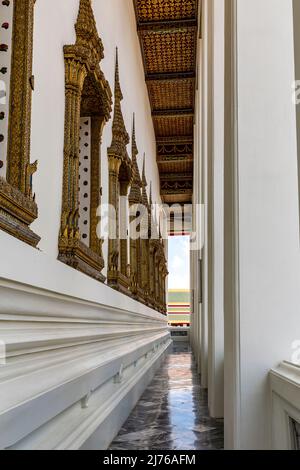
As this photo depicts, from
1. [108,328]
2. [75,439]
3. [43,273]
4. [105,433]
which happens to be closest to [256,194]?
[43,273]

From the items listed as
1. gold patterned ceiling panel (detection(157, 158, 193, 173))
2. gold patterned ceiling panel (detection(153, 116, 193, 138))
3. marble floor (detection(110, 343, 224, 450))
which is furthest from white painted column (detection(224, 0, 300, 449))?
gold patterned ceiling panel (detection(157, 158, 193, 173))

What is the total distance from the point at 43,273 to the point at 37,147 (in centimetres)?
90

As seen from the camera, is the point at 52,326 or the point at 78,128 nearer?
the point at 52,326

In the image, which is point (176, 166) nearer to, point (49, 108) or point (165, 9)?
point (165, 9)

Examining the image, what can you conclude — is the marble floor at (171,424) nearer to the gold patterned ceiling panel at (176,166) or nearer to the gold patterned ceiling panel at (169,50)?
the gold patterned ceiling panel at (169,50)

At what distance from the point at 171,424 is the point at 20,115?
2.78m

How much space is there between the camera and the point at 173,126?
55.7 feet

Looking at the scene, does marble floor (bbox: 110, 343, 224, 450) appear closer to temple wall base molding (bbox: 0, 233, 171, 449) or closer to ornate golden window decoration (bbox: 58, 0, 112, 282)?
temple wall base molding (bbox: 0, 233, 171, 449)

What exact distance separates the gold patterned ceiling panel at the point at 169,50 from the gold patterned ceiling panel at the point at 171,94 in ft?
1.25

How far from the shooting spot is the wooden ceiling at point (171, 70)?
11195mm

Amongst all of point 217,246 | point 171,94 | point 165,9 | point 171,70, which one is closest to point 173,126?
point 171,94

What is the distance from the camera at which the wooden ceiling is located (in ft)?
36.7

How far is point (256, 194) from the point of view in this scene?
277 centimetres

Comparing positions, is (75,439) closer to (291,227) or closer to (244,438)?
(244,438)
